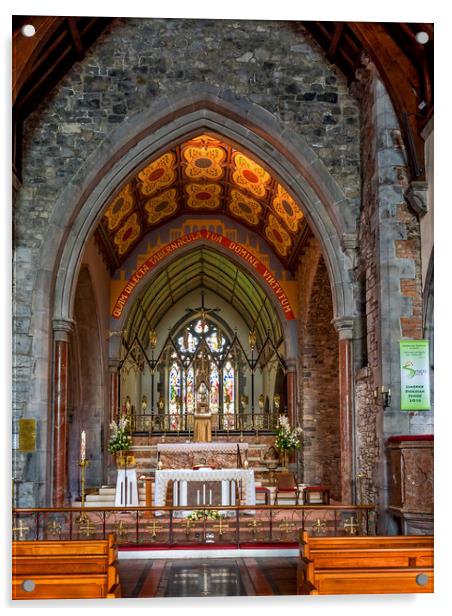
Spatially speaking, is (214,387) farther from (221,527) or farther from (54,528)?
(54,528)

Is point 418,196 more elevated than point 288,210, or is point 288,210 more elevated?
point 288,210

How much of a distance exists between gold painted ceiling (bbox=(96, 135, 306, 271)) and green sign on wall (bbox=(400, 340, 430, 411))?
7192 mm

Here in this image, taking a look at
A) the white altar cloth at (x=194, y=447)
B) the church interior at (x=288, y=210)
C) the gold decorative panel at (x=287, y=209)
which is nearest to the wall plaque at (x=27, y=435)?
the church interior at (x=288, y=210)

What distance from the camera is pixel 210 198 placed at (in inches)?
744

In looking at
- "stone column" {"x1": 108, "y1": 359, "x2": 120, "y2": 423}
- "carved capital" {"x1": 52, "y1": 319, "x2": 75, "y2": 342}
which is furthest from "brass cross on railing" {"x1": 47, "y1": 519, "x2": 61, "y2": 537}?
"stone column" {"x1": 108, "y1": 359, "x2": 120, "y2": 423}

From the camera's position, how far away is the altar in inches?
602

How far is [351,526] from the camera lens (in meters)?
10.8

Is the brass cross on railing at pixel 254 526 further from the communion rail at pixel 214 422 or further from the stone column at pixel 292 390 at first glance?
the communion rail at pixel 214 422

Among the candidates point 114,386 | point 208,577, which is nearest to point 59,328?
point 208,577

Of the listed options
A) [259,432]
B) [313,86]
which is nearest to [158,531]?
[313,86]

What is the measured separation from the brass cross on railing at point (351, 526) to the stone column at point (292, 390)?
808 cm

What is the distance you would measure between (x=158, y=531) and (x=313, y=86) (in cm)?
620

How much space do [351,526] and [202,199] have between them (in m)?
9.66

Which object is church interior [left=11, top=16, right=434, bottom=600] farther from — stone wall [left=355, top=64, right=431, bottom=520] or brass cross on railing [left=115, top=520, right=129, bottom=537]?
brass cross on railing [left=115, top=520, right=129, bottom=537]
